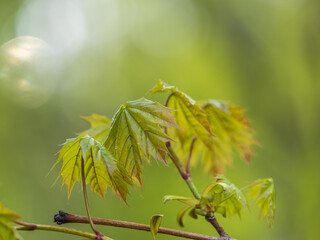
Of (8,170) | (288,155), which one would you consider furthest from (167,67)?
(8,170)

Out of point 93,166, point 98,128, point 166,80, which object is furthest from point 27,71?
point 93,166

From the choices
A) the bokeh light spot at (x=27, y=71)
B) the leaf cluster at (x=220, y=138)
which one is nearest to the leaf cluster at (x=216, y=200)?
the leaf cluster at (x=220, y=138)

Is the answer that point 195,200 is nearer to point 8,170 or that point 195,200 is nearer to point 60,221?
point 60,221

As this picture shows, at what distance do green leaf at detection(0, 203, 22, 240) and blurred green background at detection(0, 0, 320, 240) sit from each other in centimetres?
369

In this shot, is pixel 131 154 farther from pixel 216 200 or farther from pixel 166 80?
pixel 166 80

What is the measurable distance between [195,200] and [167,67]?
267 inches

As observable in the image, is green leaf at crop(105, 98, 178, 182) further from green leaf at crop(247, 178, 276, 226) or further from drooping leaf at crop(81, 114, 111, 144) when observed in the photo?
green leaf at crop(247, 178, 276, 226)

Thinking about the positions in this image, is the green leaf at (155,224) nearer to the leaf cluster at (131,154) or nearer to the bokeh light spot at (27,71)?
the leaf cluster at (131,154)

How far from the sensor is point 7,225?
0.64 m

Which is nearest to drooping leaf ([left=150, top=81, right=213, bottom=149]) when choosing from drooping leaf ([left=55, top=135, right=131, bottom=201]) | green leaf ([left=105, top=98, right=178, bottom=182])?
green leaf ([left=105, top=98, right=178, bottom=182])

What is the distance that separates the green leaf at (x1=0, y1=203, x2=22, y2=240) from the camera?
629 millimetres

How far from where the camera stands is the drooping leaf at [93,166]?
0.83 m

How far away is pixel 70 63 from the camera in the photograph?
7.99 m

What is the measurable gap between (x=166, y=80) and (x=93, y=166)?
6310mm
